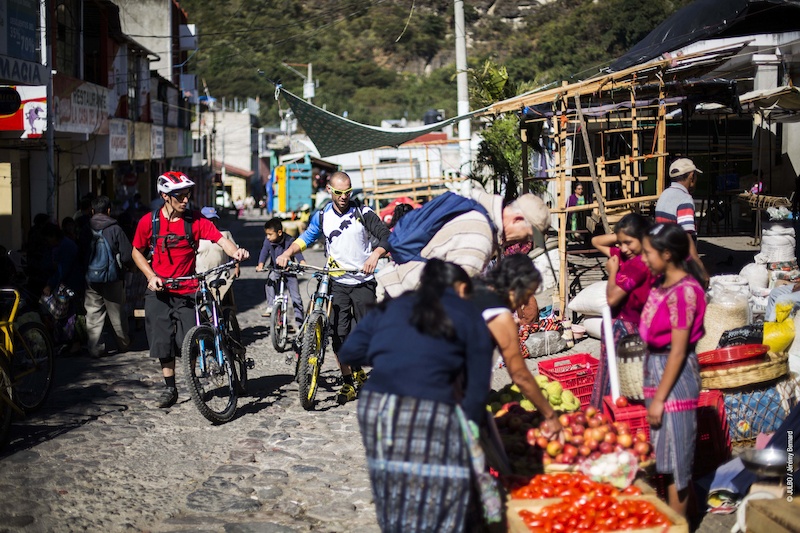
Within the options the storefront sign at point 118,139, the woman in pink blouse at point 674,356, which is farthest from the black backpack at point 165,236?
the storefront sign at point 118,139

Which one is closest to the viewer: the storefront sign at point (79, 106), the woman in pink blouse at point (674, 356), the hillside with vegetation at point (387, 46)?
the woman in pink blouse at point (674, 356)

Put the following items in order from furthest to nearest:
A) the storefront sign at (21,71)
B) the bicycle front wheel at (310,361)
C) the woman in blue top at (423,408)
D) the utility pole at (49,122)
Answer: the utility pole at (49,122) → the storefront sign at (21,71) → the bicycle front wheel at (310,361) → the woman in blue top at (423,408)

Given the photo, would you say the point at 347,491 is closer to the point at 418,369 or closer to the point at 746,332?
the point at 418,369

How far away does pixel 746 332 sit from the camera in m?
7.33

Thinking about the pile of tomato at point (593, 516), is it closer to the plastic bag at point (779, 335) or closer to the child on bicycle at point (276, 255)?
the plastic bag at point (779, 335)

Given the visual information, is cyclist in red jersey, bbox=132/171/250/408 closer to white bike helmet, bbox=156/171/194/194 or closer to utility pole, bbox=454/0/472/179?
white bike helmet, bbox=156/171/194/194

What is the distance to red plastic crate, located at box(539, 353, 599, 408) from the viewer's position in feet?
22.0

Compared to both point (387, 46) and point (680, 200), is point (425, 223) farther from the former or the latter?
point (387, 46)

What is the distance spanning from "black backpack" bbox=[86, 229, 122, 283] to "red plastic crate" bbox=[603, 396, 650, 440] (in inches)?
269

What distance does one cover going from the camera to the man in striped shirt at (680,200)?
7570 millimetres

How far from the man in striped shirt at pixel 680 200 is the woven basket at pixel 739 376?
157cm

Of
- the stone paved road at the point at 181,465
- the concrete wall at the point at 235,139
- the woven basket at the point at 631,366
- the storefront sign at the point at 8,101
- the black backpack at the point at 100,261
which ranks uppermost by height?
the concrete wall at the point at 235,139

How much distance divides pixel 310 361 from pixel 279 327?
11.1 ft

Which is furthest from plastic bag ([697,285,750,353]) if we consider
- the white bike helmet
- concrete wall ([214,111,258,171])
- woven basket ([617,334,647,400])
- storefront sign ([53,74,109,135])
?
concrete wall ([214,111,258,171])
